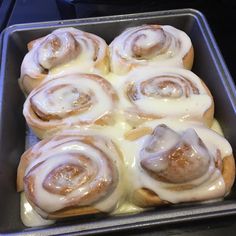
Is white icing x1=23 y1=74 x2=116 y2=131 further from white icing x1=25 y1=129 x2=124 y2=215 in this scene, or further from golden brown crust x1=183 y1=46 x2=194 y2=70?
golden brown crust x1=183 y1=46 x2=194 y2=70

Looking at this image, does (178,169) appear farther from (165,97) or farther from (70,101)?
(70,101)

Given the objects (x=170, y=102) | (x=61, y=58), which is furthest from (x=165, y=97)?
(x=61, y=58)

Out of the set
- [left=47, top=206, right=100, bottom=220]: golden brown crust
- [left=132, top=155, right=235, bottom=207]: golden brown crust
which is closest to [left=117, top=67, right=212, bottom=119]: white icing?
[left=132, top=155, right=235, bottom=207]: golden brown crust

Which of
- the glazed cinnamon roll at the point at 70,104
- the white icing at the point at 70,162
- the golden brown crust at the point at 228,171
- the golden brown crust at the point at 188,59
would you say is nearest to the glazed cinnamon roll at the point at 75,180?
the white icing at the point at 70,162

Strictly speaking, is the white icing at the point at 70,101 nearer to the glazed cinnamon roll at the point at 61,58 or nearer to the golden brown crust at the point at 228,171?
the glazed cinnamon roll at the point at 61,58

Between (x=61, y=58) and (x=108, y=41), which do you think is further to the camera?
(x=108, y=41)

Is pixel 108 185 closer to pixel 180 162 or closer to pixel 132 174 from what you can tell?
pixel 132 174
